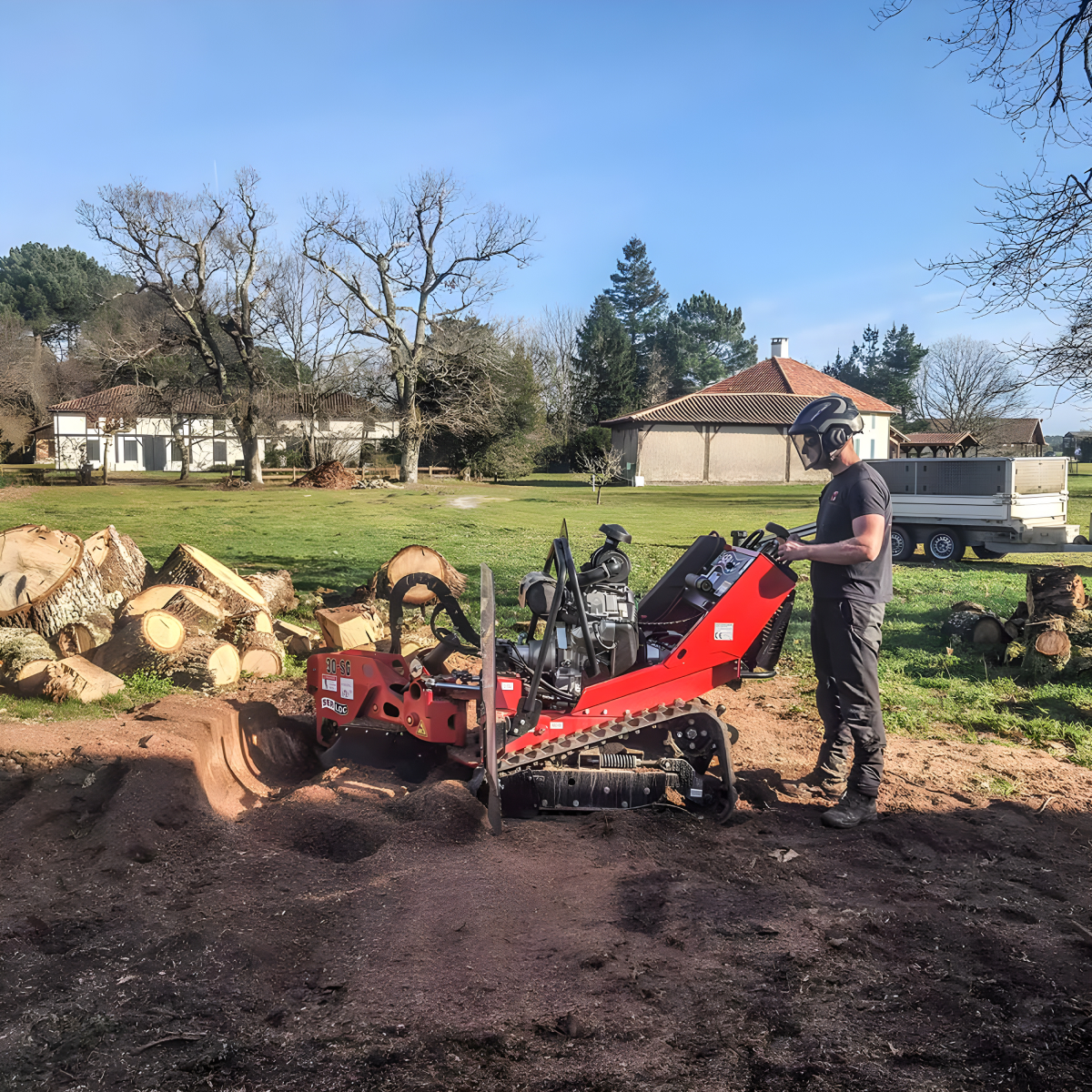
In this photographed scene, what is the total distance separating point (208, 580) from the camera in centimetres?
878

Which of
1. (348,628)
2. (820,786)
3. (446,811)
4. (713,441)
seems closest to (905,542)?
(348,628)

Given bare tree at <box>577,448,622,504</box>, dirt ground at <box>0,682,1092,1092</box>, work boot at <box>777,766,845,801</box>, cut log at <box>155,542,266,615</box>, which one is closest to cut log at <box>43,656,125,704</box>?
dirt ground at <box>0,682,1092,1092</box>

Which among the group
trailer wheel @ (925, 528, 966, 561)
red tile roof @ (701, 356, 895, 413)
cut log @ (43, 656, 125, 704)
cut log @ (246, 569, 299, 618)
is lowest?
cut log @ (43, 656, 125, 704)

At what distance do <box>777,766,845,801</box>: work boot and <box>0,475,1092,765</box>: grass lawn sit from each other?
1709 mm

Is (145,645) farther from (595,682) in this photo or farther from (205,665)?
(595,682)

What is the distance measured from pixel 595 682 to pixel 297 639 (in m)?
4.40

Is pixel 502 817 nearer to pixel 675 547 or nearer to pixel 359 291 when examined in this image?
pixel 675 547

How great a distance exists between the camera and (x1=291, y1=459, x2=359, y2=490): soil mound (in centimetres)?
3872

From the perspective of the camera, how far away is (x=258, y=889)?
4082 millimetres

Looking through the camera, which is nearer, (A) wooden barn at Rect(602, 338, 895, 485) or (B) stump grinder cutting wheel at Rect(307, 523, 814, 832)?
(B) stump grinder cutting wheel at Rect(307, 523, 814, 832)

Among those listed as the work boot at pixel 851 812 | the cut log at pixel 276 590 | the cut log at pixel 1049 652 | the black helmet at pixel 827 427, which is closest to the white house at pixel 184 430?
the cut log at pixel 276 590

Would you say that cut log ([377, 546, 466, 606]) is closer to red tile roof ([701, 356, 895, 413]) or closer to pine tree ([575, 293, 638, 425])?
red tile roof ([701, 356, 895, 413])

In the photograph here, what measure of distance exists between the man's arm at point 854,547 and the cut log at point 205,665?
4.79 metres

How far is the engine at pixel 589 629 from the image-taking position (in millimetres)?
5020
